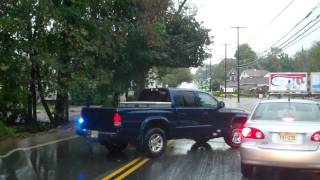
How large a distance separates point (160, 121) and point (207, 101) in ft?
6.09

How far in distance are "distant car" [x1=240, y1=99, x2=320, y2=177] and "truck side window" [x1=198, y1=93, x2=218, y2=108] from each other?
4.11 m

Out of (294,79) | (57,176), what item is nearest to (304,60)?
(294,79)

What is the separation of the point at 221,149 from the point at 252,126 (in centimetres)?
471

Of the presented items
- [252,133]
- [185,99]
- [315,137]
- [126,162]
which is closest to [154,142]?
[126,162]

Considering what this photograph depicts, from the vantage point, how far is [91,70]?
17.9 m

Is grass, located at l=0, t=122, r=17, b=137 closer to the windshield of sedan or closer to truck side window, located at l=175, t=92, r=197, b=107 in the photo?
truck side window, located at l=175, t=92, r=197, b=107

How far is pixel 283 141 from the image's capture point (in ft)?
27.3

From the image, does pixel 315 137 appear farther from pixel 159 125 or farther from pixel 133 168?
pixel 159 125

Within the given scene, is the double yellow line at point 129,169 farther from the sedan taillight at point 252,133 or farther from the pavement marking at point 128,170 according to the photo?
the sedan taillight at point 252,133

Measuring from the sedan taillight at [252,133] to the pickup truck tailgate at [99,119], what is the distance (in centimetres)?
353

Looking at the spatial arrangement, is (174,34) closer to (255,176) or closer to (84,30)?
(84,30)

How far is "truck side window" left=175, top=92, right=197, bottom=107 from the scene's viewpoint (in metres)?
12.6

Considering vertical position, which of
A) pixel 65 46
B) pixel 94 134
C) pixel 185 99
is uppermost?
pixel 65 46

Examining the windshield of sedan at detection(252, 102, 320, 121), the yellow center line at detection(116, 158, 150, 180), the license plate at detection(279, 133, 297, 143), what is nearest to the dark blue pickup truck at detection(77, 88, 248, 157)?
the yellow center line at detection(116, 158, 150, 180)
